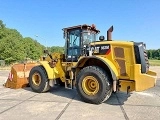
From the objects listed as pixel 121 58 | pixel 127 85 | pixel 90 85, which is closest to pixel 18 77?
pixel 90 85

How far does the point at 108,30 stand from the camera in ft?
24.6

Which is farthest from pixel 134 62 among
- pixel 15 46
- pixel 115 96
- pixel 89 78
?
pixel 15 46

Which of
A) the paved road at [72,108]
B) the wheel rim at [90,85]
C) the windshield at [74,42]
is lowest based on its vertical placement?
the paved road at [72,108]

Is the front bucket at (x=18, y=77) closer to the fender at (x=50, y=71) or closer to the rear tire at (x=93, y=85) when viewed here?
the fender at (x=50, y=71)

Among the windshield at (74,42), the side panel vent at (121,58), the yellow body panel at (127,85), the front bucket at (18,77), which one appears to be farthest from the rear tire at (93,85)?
the front bucket at (18,77)

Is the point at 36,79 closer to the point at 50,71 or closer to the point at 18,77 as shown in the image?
the point at 50,71

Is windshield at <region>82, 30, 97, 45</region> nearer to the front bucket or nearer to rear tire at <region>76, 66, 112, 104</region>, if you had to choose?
rear tire at <region>76, 66, 112, 104</region>

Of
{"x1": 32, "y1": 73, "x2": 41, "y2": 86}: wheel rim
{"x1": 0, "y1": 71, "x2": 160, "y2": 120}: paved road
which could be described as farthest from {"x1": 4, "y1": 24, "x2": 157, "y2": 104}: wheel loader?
{"x1": 0, "y1": 71, "x2": 160, "y2": 120}: paved road

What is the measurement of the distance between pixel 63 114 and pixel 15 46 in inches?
1780

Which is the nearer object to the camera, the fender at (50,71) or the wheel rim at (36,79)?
the fender at (50,71)

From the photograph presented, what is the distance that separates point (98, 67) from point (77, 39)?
65.0 inches

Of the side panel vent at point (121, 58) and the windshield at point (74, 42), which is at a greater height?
the windshield at point (74, 42)

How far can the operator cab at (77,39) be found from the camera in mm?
7801

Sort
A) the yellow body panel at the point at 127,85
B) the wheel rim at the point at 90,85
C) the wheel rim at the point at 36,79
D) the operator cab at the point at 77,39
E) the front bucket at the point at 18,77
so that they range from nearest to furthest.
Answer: the yellow body panel at the point at 127,85
the wheel rim at the point at 90,85
the operator cab at the point at 77,39
the wheel rim at the point at 36,79
the front bucket at the point at 18,77
